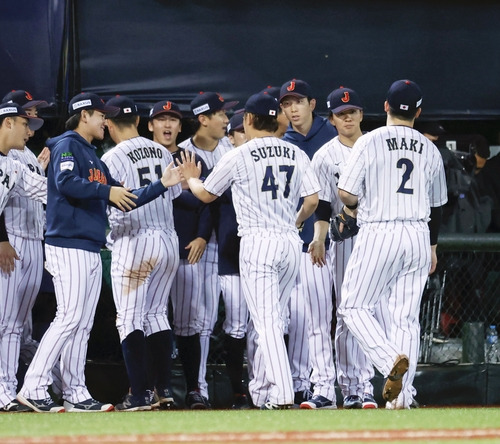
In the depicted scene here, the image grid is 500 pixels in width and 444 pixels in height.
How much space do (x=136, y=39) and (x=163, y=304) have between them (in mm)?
1981

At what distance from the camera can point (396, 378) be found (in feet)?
21.1

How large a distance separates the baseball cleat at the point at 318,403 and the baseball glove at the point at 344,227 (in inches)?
38.1

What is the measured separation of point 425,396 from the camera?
8312mm

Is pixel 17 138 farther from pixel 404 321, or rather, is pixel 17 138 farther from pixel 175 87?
pixel 404 321

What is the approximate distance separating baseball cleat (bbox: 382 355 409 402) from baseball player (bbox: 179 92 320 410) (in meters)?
0.60

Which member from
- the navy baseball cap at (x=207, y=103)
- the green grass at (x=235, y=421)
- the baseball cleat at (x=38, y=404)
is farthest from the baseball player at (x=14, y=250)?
the navy baseball cap at (x=207, y=103)

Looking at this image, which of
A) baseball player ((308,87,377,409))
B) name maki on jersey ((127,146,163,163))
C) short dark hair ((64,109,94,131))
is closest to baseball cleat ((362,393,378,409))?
baseball player ((308,87,377,409))

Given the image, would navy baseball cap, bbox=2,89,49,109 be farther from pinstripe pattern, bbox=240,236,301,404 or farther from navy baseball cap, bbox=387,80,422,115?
navy baseball cap, bbox=387,80,422,115

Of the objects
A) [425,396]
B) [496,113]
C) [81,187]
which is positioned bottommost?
[425,396]

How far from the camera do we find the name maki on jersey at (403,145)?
666 centimetres

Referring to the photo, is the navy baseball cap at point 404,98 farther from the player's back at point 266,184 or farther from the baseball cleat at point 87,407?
the baseball cleat at point 87,407

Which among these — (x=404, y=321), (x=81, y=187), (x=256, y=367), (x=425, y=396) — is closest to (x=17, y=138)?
(x=81, y=187)

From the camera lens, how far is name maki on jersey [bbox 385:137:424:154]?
21.8 ft

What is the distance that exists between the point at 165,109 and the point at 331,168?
3.90ft
